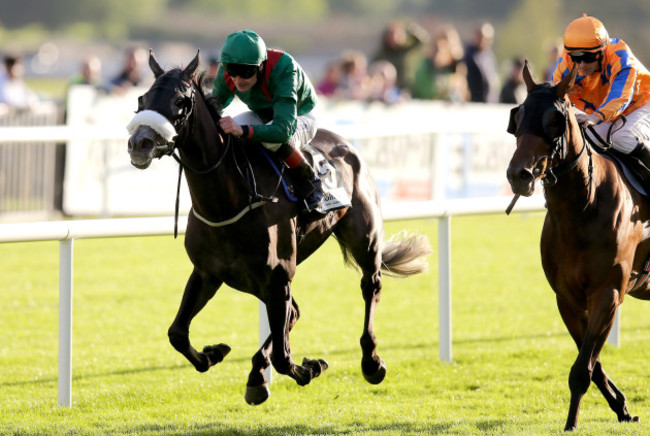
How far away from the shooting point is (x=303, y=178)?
525 cm

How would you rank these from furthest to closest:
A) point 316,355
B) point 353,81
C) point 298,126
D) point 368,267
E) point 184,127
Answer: point 353,81
point 316,355
point 368,267
point 298,126
point 184,127

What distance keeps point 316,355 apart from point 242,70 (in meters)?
2.77

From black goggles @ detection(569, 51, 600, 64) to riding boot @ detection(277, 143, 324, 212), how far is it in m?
1.38

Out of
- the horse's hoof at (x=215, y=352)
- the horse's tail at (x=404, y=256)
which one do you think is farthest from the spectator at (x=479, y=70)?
the horse's hoof at (x=215, y=352)

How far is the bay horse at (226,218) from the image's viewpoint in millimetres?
4504

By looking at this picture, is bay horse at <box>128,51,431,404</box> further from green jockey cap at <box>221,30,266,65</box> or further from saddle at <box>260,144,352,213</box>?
green jockey cap at <box>221,30,266,65</box>

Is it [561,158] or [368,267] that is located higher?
[561,158]

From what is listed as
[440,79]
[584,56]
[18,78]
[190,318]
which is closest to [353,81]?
[440,79]

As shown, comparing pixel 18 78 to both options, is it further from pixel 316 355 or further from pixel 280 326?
pixel 280 326

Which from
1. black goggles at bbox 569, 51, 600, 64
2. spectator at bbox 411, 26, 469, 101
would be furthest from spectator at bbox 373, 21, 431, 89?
black goggles at bbox 569, 51, 600, 64

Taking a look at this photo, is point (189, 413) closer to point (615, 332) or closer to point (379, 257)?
point (379, 257)

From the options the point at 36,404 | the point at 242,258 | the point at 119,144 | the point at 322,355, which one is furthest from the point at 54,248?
the point at 242,258

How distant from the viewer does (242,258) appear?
489 cm

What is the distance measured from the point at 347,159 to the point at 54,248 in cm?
662
